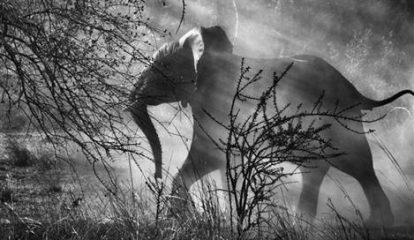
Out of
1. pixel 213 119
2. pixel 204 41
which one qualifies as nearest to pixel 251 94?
pixel 204 41

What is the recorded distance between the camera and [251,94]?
207 inches

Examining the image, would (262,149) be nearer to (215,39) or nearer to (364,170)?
(364,170)

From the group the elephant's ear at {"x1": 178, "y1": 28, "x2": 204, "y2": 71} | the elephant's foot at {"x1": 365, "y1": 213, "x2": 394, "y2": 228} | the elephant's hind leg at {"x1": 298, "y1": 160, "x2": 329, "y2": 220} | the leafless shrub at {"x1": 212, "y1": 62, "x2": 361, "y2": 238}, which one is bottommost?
the leafless shrub at {"x1": 212, "y1": 62, "x2": 361, "y2": 238}

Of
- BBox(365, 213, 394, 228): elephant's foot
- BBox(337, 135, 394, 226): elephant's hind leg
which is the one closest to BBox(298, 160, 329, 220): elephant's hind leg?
BBox(337, 135, 394, 226): elephant's hind leg

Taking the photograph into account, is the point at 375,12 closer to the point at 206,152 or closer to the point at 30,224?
the point at 206,152

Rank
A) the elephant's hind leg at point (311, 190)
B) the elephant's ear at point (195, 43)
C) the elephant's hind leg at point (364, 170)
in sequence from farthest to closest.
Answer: the elephant's ear at point (195, 43) < the elephant's hind leg at point (311, 190) < the elephant's hind leg at point (364, 170)

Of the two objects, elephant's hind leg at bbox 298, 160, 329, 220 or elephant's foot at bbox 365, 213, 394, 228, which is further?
elephant's hind leg at bbox 298, 160, 329, 220

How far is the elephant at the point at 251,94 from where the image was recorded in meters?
4.97

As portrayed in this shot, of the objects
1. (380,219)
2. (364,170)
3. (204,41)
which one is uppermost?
(204,41)

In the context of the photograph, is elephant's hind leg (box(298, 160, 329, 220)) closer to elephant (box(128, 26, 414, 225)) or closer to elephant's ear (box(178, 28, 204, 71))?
elephant (box(128, 26, 414, 225))

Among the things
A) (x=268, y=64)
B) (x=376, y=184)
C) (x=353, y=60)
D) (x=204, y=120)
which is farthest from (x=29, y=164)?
(x=353, y=60)

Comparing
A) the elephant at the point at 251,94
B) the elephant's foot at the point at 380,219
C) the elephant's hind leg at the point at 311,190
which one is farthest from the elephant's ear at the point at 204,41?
the elephant's foot at the point at 380,219

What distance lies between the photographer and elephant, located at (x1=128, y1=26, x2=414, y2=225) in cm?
497

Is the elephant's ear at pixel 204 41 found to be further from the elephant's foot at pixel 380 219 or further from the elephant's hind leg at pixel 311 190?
the elephant's foot at pixel 380 219
